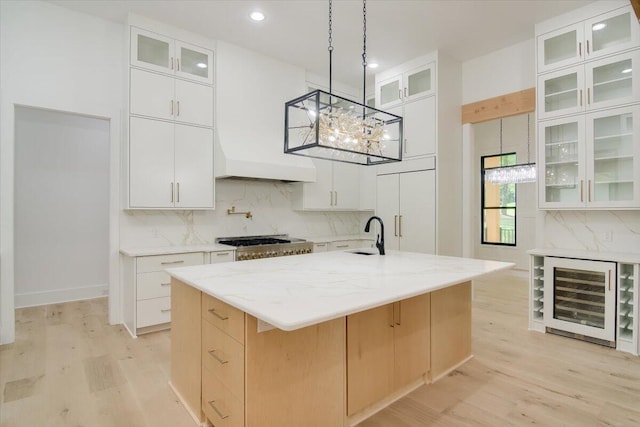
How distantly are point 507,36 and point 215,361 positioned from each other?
4437 millimetres

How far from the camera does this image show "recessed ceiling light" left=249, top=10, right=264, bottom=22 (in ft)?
11.2

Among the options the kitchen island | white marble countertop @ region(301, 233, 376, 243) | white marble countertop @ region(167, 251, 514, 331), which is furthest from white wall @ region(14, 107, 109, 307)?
white marble countertop @ region(167, 251, 514, 331)

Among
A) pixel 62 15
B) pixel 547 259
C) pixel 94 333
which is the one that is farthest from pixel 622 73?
pixel 94 333

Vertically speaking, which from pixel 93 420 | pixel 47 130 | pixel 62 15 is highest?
pixel 62 15

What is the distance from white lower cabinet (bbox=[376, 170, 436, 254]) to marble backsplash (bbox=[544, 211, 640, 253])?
4.10 ft

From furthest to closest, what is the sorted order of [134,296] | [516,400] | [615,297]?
[134,296], [615,297], [516,400]

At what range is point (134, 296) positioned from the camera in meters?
3.28

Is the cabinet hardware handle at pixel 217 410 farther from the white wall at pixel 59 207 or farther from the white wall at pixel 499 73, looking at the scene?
the white wall at pixel 499 73

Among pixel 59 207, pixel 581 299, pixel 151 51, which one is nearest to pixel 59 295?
pixel 59 207

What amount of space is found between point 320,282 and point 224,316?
0.51 metres

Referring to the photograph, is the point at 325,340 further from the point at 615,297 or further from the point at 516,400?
the point at 615,297

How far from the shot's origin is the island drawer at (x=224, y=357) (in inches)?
59.9

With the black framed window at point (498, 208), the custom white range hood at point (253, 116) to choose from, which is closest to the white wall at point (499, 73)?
the custom white range hood at point (253, 116)

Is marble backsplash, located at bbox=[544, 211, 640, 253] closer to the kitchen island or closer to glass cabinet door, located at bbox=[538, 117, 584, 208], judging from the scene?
glass cabinet door, located at bbox=[538, 117, 584, 208]
